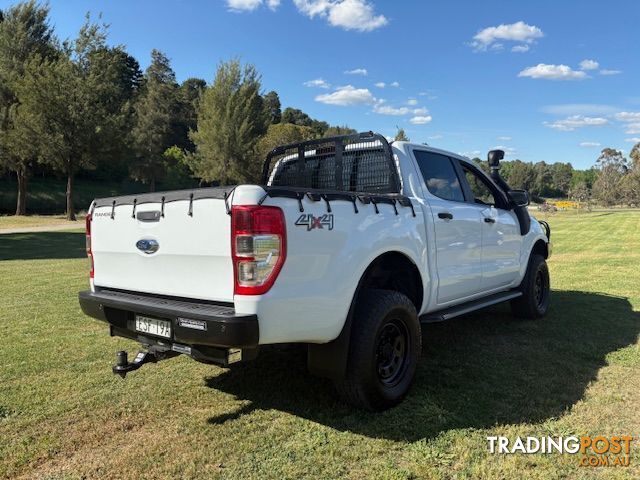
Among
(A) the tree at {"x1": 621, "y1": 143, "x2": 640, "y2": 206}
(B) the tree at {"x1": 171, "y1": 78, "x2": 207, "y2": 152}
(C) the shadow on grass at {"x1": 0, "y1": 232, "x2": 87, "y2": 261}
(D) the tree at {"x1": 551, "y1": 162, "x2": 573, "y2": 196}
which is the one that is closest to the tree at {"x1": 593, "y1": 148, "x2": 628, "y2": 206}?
(A) the tree at {"x1": 621, "y1": 143, "x2": 640, "y2": 206}

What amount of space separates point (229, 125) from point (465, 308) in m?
36.8

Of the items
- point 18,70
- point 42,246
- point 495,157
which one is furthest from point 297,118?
point 495,157

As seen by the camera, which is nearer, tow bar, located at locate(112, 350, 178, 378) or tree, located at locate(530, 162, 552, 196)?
tow bar, located at locate(112, 350, 178, 378)

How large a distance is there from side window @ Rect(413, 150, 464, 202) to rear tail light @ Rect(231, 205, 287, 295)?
2.05 metres

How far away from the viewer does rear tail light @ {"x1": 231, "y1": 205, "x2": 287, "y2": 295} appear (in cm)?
287

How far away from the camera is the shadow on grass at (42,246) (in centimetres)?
1383

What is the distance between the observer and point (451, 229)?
4523 millimetres

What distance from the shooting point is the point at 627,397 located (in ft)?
12.6

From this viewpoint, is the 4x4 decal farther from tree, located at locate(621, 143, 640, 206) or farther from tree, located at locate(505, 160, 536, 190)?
tree, located at locate(505, 160, 536, 190)

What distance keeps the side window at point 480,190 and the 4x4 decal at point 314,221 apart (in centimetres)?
270

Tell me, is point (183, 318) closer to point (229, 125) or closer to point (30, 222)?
point (30, 222)

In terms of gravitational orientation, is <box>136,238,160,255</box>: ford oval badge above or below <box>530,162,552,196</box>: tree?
below

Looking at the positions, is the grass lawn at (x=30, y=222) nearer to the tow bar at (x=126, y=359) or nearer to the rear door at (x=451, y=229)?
the tow bar at (x=126, y=359)

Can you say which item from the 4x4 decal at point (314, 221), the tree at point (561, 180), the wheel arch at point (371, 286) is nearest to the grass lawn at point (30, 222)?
the wheel arch at point (371, 286)
